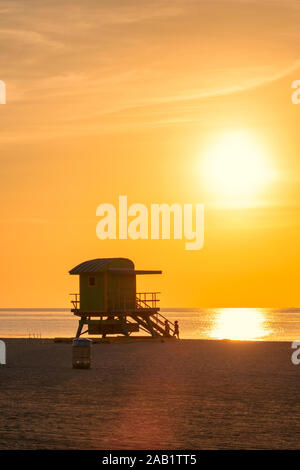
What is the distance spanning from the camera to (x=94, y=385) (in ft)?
91.0

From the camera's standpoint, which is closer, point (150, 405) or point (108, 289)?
point (150, 405)

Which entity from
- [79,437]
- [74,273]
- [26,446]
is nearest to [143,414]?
[79,437]

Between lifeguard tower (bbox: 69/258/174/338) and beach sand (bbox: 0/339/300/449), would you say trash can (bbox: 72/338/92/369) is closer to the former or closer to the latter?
beach sand (bbox: 0/339/300/449)

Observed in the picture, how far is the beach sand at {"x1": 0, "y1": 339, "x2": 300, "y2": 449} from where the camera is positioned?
1669 centimetres

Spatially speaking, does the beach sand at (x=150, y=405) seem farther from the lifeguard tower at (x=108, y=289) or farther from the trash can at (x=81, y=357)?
the lifeguard tower at (x=108, y=289)

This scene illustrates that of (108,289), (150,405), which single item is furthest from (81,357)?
(108,289)

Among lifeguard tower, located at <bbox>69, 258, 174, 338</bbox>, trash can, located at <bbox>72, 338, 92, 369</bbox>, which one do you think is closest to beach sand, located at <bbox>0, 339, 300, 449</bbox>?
trash can, located at <bbox>72, 338, 92, 369</bbox>

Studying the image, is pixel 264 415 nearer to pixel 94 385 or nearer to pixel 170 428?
pixel 170 428

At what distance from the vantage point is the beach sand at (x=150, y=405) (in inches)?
657

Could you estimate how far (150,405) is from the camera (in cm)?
2211

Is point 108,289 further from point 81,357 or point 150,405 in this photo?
point 150,405

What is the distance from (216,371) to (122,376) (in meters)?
4.73

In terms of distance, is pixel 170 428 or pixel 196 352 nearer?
pixel 170 428
